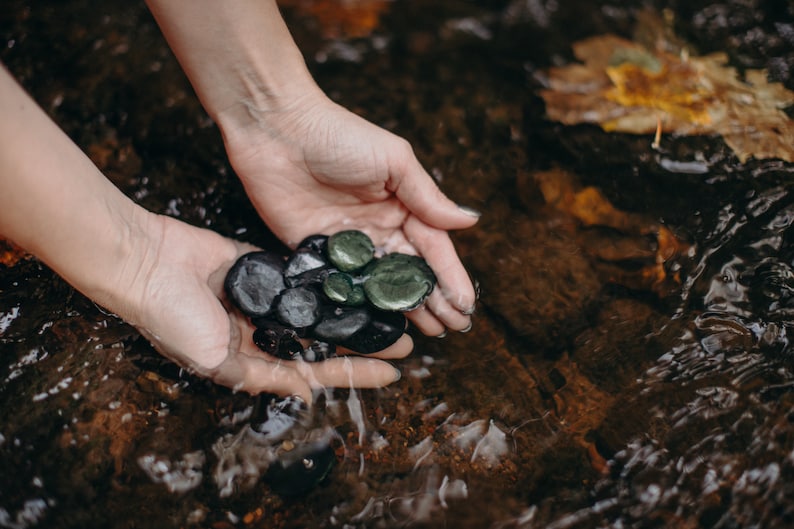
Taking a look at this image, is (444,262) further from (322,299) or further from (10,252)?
(10,252)

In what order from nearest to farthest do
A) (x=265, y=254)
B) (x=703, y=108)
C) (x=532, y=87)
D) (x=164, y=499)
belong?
1. (x=164, y=499)
2. (x=265, y=254)
3. (x=703, y=108)
4. (x=532, y=87)

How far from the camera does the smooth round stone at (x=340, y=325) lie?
2.52 m

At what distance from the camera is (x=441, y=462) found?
2.39 m

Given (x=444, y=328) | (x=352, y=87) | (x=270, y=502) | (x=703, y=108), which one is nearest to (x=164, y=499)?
(x=270, y=502)

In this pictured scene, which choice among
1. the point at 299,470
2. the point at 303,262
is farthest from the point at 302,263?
the point at 299,470

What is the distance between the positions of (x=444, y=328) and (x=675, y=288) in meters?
1.03

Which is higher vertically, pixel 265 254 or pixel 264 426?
pixel 265 254

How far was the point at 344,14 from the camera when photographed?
13.4 feet

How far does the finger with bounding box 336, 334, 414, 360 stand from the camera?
2598mm

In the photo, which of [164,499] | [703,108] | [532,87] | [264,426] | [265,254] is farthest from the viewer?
[532,87]

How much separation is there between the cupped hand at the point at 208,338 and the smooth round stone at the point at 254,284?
0.09m

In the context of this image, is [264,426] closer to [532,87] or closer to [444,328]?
[444,328]

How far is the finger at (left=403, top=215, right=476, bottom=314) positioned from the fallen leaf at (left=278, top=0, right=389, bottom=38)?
1.73 m

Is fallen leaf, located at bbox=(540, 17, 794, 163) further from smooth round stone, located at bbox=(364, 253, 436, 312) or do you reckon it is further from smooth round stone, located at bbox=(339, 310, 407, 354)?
smooth round stone, located at bbox=(339, 310, 407, 354)
